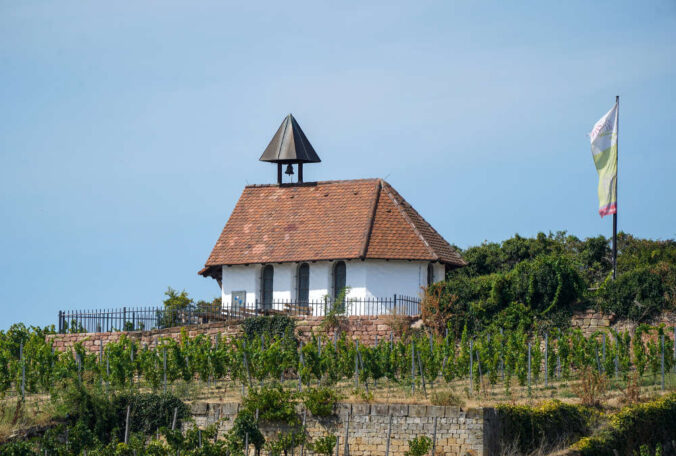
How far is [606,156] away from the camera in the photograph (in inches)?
1729

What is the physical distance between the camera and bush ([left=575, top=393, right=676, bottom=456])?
29.2 m

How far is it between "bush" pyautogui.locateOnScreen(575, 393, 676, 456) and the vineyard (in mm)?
1769

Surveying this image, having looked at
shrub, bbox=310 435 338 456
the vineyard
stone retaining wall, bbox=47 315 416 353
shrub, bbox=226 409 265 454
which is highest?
stone retaining wall, bbox=47 315 416 353

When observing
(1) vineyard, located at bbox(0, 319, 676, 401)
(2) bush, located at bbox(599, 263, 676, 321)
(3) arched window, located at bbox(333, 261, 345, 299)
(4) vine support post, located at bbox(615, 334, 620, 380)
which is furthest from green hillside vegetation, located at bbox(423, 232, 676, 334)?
(3) arched window, located at bbox(333, 261, 345, 299)

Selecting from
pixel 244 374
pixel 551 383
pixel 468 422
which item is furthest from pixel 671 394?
pixel 244 374

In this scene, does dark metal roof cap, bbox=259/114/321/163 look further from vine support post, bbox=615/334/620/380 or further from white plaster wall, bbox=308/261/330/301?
vine support post, bbox=615/334/620/380

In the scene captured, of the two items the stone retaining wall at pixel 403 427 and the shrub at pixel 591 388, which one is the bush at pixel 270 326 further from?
the shrub at pixel 591 388

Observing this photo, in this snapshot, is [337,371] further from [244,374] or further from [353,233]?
[353,233]

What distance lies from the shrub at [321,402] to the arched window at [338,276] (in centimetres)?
1486

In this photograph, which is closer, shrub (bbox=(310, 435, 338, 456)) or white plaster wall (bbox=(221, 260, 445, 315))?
shrub (bbox=(310, 435, 338, 456))

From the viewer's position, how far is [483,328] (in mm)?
40812

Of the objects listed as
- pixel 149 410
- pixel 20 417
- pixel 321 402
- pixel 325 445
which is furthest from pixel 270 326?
pixel 325 445

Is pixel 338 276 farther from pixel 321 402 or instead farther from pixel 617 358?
pixel 321 402

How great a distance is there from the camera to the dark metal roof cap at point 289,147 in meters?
50.2
